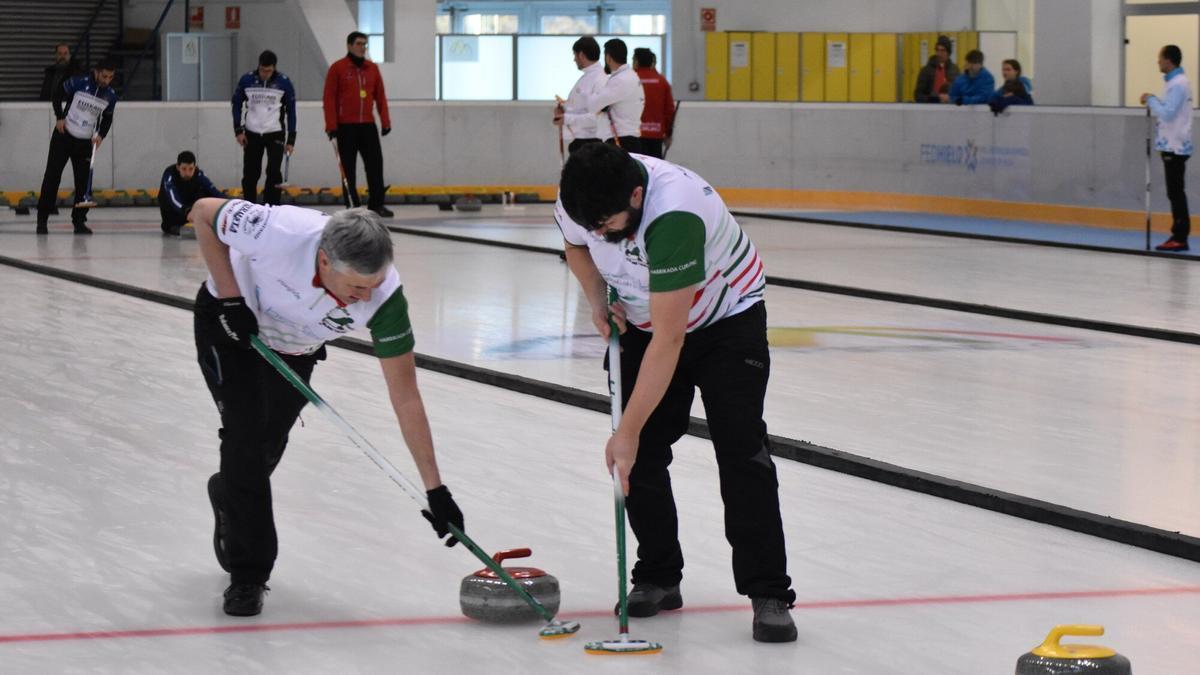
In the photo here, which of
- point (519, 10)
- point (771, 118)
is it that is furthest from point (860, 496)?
point (519, 10)

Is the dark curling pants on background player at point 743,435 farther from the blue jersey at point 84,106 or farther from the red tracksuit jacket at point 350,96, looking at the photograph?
the red tracksuit jacket at point 350,96

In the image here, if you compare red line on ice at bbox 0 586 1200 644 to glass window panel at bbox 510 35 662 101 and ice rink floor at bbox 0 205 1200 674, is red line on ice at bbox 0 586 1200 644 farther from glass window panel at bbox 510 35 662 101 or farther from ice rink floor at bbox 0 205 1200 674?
glass window panel at bbox 510 35 662 101

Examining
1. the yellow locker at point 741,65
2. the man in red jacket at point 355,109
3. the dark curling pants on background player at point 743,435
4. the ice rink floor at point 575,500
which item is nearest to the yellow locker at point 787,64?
the yellow locker at point 741,65

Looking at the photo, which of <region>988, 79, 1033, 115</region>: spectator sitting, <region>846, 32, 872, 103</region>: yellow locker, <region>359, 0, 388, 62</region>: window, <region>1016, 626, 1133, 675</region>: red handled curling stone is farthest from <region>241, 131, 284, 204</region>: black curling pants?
<region>1016, 626, 1133, 675</region>: red handled curling stone

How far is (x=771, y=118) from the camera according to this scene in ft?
60.1

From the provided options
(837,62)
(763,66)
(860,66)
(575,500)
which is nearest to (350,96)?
(763,66)

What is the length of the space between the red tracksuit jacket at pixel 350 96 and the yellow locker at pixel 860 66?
6.39 m

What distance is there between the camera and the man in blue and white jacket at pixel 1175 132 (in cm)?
1323

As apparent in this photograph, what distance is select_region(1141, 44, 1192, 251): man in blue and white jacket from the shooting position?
43.4 feet

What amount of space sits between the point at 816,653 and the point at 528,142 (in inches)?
613

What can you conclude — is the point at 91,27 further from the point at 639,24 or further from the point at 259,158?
the point at 639,24

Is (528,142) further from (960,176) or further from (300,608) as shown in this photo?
(300,608)

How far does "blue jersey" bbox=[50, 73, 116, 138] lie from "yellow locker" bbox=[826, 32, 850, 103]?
28.6 ft

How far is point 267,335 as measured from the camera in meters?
4.18
